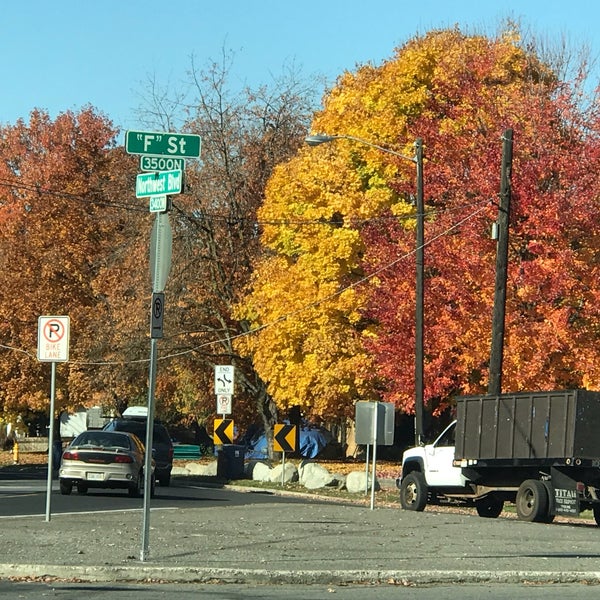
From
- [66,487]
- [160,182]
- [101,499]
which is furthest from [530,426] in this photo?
[160,182]

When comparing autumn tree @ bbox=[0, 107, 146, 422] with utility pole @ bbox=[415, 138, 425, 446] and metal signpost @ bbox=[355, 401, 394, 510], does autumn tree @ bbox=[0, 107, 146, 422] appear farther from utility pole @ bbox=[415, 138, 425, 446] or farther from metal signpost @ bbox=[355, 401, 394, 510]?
metal signpost @ bbox=[355, 401, 394, 510]

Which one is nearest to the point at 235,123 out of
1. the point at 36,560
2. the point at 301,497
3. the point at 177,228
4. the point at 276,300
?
the point at 177,228

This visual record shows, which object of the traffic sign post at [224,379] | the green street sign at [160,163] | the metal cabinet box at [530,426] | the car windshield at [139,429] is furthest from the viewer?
the traffic sign post at [224,379]

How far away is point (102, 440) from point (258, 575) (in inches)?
699

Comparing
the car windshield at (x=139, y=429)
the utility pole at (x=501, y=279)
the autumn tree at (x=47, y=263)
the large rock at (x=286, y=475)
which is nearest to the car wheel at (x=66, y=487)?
the car windshield at (x=139, y=429)

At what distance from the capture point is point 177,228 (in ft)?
165

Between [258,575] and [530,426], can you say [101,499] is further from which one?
[258,575]

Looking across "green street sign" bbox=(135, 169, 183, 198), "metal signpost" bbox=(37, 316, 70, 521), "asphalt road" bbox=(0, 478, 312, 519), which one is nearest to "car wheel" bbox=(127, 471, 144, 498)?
"asphalt road" bbox=(0, 478, 312, 519)

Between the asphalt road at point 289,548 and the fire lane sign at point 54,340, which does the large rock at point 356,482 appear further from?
the fire lane sign at point 54,340

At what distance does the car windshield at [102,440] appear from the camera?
30.1m

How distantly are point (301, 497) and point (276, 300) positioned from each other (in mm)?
11954

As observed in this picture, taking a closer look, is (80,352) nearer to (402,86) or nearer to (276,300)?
(276,300)

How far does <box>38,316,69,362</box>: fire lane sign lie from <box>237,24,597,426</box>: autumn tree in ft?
53.6

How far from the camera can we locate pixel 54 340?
2012 centimetres
